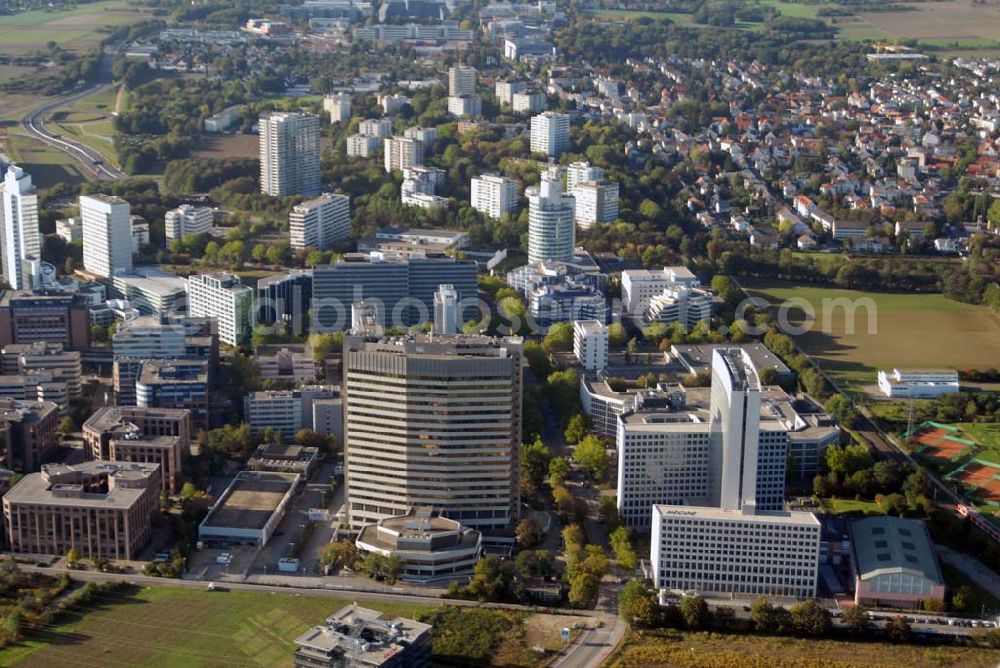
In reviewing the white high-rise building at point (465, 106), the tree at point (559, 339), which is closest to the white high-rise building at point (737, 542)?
the tree at point (559, 339)

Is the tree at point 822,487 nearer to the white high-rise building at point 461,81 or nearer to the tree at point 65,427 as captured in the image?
the tree at point 65,427

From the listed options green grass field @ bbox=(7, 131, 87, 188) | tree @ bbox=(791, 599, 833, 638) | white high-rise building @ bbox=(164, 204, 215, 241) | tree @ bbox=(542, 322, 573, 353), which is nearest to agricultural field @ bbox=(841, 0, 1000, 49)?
green grass field @ bbox=(7, 131, 87, 188)

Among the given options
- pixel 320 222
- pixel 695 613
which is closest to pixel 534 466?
pixel 695 613

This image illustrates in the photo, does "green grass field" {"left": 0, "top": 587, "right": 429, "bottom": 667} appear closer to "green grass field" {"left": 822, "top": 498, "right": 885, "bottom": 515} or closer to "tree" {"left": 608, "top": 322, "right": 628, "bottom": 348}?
"green grass field" {"left": 822, "top": 498, "right": 885, "bottom": 515}

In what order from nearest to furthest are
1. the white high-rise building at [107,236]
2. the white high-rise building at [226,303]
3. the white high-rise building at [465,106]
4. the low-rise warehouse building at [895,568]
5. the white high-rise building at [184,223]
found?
the low-rise warehouse building at [895,568], the white high-rise building at [226,303], the white high-rise building at [107,236], the white high-rise building at [184,223], the white high-rise building at [465,106]

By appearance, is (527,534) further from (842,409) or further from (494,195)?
(494,195)

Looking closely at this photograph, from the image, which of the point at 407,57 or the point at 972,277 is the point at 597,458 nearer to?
the point at 972,277

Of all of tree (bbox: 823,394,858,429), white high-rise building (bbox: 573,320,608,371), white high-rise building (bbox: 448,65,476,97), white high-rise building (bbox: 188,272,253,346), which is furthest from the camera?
white high-rise building (bbox: 448,65,476,97)
